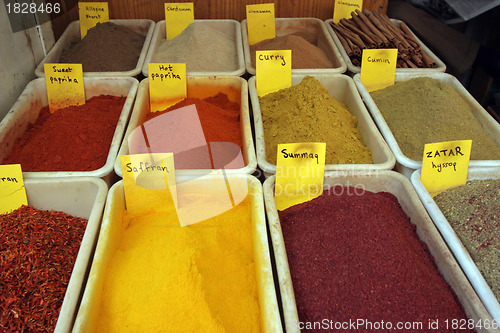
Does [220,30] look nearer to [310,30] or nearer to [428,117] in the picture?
[310,30]

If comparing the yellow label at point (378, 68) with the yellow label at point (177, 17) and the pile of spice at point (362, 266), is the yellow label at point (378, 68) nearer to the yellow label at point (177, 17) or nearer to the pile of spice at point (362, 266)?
the pile of spice at point (362, 266)

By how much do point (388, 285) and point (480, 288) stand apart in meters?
0.21

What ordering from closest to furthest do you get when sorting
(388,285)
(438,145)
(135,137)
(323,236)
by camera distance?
(388,285) < (323,236) < (438,145) < (135,137)

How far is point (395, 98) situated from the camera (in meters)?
1.56

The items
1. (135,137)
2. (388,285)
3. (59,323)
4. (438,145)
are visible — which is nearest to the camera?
(59,323)

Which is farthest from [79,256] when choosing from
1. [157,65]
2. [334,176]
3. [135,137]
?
[157,65]

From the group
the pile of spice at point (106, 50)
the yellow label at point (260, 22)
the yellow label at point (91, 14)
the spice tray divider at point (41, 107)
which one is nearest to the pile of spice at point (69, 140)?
the spice tray divider at point (41, 107)

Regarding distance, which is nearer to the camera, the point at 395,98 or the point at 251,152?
the point at 251,152

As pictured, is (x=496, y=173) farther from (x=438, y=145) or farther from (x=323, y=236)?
(x=323, y=236)

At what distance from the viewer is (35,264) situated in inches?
38.1

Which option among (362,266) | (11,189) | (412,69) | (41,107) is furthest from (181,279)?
(412,69)

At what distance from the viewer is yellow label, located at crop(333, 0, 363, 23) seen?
6.88 feet

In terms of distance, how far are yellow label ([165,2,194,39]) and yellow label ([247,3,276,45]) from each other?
310mm

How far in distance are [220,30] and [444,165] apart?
1369 millimetres
